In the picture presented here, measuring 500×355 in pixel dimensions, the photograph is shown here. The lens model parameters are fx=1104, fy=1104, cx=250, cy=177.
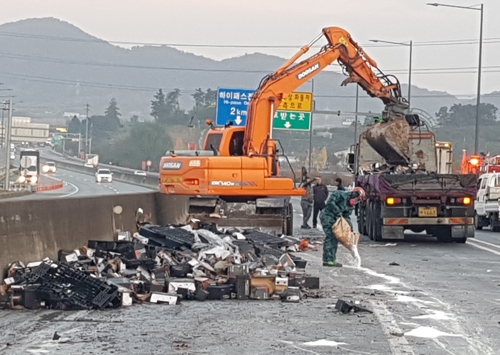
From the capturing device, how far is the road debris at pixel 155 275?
12.6m

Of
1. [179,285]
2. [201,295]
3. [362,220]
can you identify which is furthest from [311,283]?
[362,220]

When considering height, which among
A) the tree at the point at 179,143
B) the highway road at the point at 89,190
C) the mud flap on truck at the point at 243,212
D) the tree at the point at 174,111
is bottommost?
the highway road at the point at 89,190

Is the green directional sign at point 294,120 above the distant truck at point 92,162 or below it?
above

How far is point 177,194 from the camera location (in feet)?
81.0

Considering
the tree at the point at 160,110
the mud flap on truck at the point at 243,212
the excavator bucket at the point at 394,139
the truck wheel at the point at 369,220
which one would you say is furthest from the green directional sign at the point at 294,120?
the tree at the point at 160,110

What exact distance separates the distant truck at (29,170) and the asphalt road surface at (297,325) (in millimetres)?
60411

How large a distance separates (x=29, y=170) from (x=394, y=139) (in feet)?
190

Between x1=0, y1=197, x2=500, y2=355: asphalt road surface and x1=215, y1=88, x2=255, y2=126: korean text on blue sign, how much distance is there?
24.8 m

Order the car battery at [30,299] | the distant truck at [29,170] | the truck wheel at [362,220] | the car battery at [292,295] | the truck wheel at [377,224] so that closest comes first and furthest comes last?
the car battery at [30,299]
the car battery at [292,295]
the truck wheel at [377,224]
the truck wheel at [362,220]
the distant truck at [29,170]

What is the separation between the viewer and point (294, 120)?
46438mm

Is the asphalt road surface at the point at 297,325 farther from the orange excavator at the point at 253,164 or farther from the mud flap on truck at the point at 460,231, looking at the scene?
the mud flap on truck at the point at 460,231

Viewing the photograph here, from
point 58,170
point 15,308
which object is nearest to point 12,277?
point 15,308

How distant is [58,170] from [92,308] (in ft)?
416

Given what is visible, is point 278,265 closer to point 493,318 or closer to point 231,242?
point 231,242
